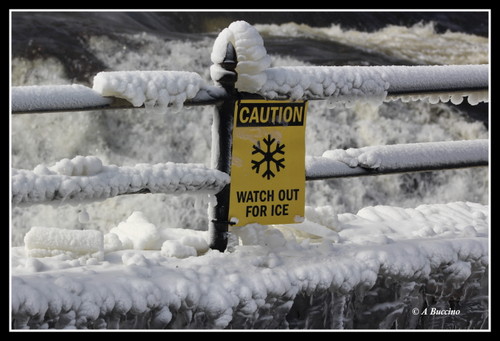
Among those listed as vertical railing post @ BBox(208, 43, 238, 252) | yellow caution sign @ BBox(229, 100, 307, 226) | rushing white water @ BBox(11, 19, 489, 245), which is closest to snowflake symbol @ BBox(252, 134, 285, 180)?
yellow caution sign @ BBox(229, 100, 307, 226)

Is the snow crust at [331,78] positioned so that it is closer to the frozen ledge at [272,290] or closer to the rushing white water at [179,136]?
the frozen ledge at [272,290]

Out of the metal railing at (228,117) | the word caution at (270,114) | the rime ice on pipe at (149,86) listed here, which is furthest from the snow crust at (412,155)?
the rime ice on pipe at (149,86)

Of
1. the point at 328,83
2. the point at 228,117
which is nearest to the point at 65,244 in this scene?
the point at 228,117

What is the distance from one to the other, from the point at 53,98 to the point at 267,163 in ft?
2.69

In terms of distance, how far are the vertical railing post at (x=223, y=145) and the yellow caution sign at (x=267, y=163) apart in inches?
0.8

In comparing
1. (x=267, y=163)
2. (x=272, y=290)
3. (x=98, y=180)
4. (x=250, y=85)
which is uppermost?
(x=250, y=85)

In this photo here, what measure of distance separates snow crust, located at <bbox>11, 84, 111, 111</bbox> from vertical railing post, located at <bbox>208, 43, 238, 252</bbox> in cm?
44

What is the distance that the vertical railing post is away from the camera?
11.7ft

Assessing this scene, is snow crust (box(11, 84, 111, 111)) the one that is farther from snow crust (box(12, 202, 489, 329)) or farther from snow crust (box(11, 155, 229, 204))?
snow crust (box(12, 202, 489, 329))

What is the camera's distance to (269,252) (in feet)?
12.0

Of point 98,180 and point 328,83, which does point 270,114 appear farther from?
point 98,180

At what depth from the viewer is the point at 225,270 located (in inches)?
136

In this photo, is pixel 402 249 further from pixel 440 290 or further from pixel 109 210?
pixel 109 210

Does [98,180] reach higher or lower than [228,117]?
lower
